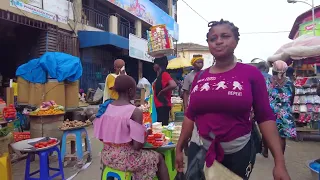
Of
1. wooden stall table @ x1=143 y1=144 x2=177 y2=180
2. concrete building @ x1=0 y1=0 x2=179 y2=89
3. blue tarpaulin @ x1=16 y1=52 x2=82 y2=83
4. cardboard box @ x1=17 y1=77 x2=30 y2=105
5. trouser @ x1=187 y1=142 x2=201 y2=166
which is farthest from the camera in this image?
concrete building @ x1=0 y1=0 x2=179 y2=89

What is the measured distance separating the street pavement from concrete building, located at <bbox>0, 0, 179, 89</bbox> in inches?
205

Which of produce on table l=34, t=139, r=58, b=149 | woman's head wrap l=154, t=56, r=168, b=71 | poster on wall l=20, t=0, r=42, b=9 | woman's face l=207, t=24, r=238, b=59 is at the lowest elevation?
produce on table l=34, t=139, r=58, b=149

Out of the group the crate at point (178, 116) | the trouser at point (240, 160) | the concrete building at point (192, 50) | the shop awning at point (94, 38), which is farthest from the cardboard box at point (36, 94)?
the concrete building at point (192, 50)

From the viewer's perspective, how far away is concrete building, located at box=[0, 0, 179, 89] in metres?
8.70

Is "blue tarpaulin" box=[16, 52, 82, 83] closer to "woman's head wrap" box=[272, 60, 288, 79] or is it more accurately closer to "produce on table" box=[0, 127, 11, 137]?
"produce on table" box=[0, 127, 11, 137]

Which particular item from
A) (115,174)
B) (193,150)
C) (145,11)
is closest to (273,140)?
(193,150)

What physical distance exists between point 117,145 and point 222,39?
1400mm

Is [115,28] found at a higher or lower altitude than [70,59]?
higher

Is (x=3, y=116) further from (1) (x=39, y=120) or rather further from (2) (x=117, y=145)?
(2) (x=117, y=145)

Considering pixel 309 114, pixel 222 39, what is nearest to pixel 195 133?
pixel 222 39

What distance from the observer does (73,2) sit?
10703mm

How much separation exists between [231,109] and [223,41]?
1.54ft

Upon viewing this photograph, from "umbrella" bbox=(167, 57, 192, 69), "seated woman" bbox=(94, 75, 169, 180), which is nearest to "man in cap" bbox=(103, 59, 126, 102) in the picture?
"seated woman" bbox=(94, 75, 169, 180)

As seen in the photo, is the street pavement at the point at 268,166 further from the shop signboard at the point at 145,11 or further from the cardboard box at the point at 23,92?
the shop signboard at the point at 145,11
